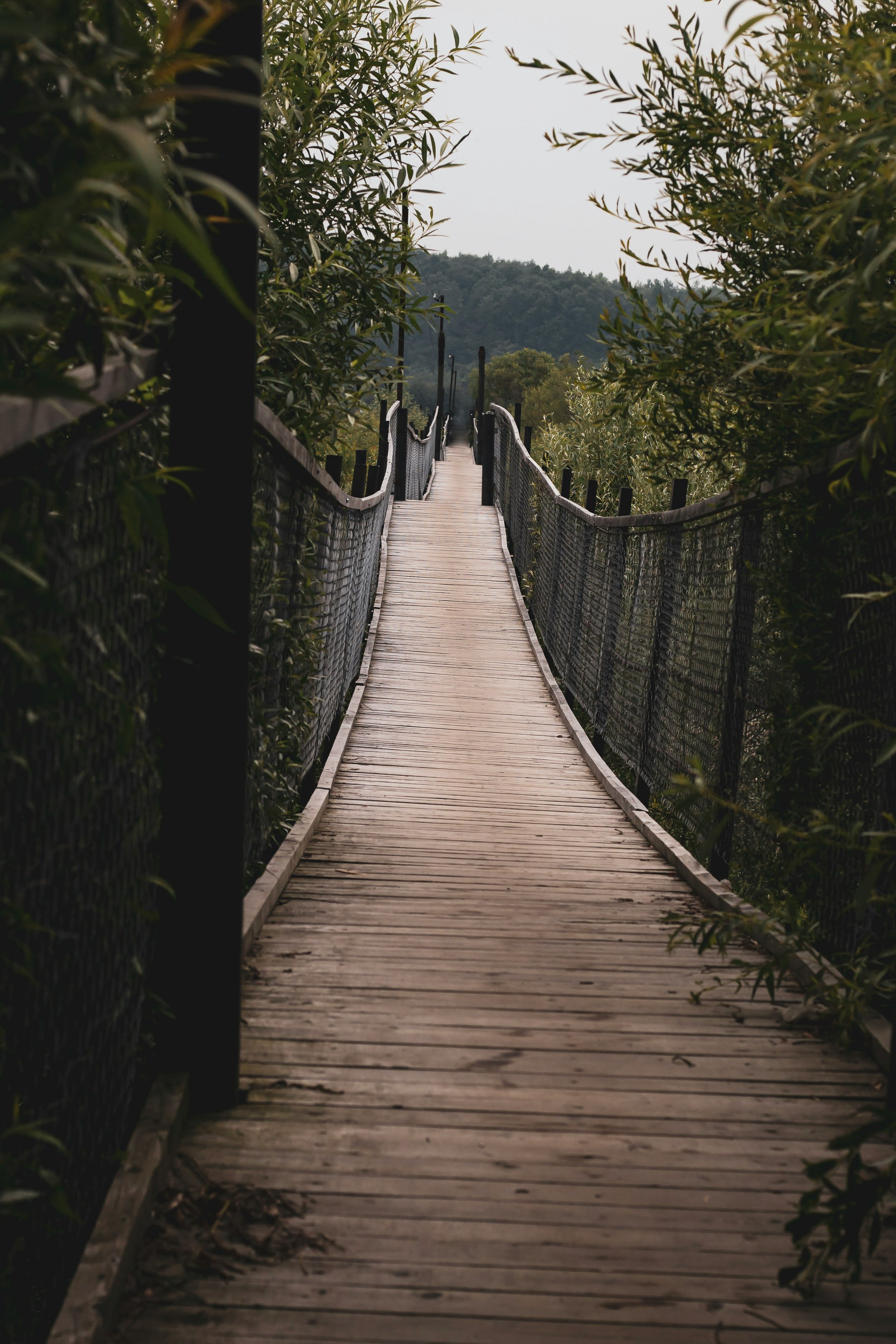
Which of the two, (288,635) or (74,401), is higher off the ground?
(74,401)

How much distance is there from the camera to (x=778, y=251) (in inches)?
109

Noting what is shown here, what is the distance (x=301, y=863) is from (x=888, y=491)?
201 cm

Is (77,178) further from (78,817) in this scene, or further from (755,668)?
(755,668)

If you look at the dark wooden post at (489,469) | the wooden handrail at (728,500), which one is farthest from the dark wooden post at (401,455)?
the wooden handrail at (728,500)

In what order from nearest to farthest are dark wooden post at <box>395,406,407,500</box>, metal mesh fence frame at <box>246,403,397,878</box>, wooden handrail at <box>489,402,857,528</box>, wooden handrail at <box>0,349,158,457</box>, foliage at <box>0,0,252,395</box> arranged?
foliage at <box>0,0,252,395</box> < wooden handrail at <box>0,349,158,457</box> < wooden handrail at <box>489,402,857,528</box> < metal mesh fence frame at <box>246,403,397,878</box> < dark wooden post at <box>395,406,407,500</box>

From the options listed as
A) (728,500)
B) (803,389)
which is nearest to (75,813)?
(803,389)

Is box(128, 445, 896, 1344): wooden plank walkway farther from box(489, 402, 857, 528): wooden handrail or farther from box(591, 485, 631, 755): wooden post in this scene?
box(591, 485, 631, 755): wooden post

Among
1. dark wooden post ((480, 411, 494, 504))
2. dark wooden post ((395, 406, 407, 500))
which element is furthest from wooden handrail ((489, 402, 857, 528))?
dark wooden post ((480, 411, 494, 504))

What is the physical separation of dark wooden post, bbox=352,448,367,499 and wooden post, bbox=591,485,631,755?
2154mm

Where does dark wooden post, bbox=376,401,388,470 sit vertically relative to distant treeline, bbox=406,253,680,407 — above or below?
below

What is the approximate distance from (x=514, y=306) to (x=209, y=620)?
9381 cm

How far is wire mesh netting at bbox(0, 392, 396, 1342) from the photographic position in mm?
1128

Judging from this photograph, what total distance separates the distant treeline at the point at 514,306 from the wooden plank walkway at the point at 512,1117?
8117 centimetres

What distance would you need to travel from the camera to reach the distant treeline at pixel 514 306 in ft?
282
